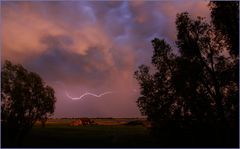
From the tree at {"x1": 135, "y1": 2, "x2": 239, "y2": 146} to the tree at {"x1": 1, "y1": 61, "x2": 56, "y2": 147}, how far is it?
8.75 meters

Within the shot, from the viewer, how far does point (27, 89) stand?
34.1 metres

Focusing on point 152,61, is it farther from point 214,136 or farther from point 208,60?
point 214,136

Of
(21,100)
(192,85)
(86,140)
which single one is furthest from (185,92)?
(86,140)

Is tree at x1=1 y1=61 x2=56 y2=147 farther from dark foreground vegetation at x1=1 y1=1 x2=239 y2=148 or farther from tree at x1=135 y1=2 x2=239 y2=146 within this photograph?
tree at x1=135 y1=2 x2=239 y2=146

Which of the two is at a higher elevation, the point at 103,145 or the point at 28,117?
the point at 28,117

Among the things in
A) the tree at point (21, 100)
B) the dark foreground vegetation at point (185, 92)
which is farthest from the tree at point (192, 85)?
the tree at point (21, 100)

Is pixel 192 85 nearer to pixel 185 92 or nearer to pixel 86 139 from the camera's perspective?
pixel 185 92

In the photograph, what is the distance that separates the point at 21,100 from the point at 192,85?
14415 millimetres

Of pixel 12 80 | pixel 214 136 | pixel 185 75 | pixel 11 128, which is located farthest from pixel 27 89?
pixel 214 136

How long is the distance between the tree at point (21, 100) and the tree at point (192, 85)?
875 cm

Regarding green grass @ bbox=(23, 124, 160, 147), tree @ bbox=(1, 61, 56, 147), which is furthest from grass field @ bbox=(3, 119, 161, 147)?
tree @ bbox=(1, 61, 56, 147)

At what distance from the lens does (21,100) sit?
33.3 meters

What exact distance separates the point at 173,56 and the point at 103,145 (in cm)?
1435

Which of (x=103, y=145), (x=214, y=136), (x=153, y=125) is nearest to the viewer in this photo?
(x=214, y=136)
